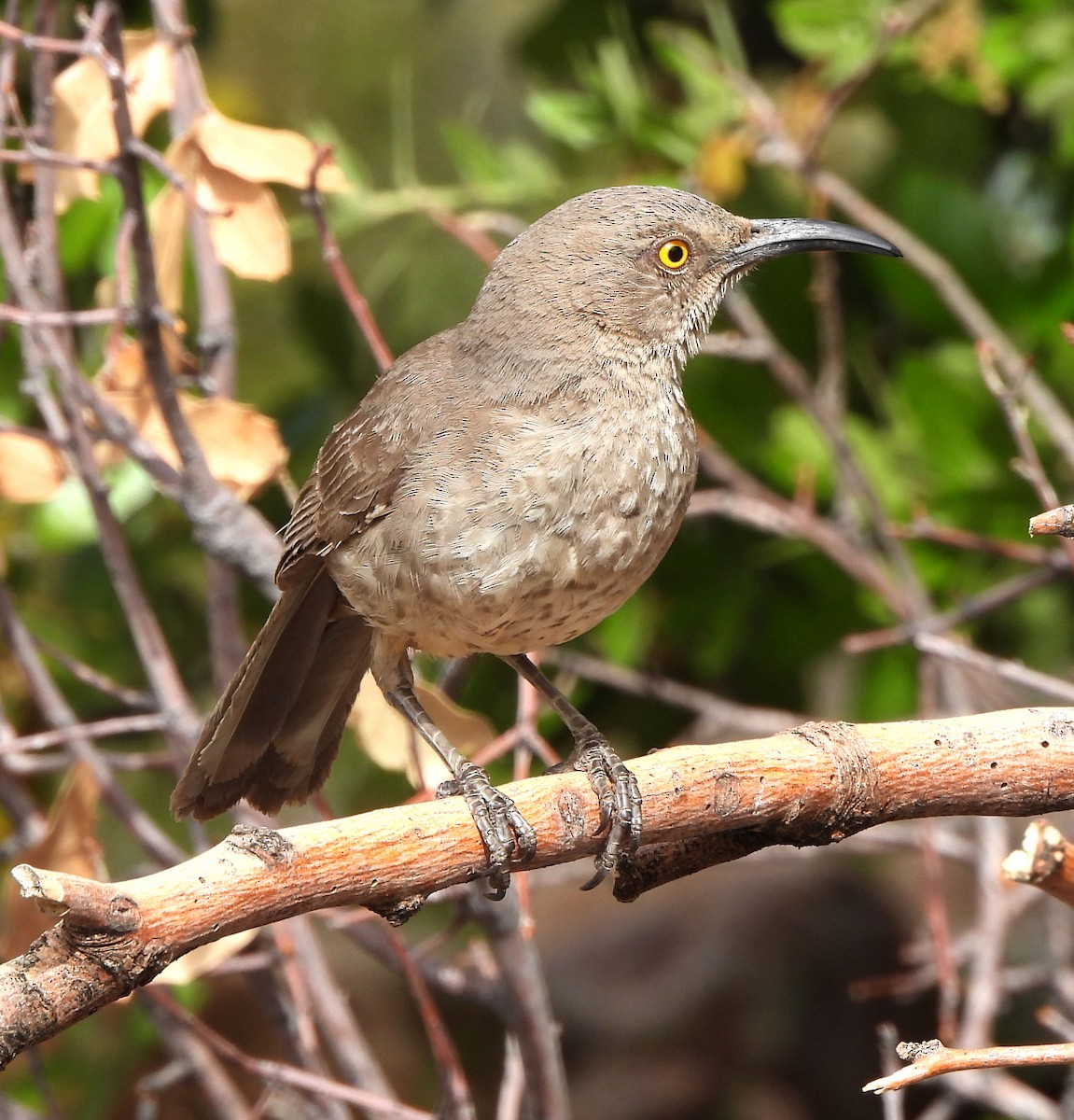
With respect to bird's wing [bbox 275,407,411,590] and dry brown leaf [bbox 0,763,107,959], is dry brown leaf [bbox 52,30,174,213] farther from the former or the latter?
dry brown leaf [bbox 0,763,107,959]

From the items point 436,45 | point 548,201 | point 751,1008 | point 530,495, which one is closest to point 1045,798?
point 530,495

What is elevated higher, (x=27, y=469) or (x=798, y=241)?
(x=798, y=241)

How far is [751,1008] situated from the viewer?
19.9 ft

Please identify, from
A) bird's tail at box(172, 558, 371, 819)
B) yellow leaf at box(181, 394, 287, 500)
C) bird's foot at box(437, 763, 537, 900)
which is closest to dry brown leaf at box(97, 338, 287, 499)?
yellow leaf at box(181, 394, 287, 500)

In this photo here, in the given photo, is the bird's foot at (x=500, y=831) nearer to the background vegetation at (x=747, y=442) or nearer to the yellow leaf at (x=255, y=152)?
the background vegetation at (x=747, y=442)

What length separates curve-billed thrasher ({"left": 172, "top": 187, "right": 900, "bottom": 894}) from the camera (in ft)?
8.93

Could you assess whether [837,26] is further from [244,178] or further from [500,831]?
[500,831]

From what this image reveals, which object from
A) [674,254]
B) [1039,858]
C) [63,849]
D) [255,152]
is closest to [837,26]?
[674,254]

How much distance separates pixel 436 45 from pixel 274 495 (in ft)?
11.8

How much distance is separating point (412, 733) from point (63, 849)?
71 cm

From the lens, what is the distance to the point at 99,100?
9.74 ft

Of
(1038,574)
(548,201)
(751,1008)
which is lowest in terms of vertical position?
(751,1008)

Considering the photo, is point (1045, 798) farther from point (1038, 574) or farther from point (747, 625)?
point (747, 625)

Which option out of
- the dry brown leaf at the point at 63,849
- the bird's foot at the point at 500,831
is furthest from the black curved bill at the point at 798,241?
the dry brown leaf at the point at 63,849
